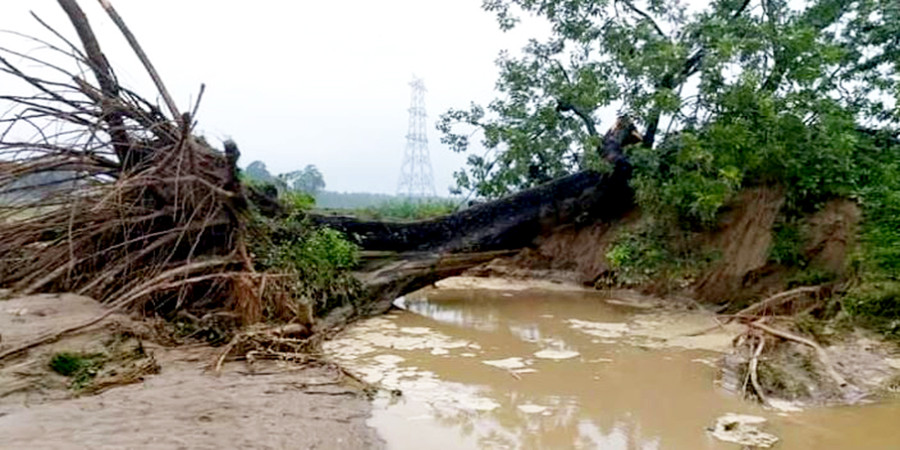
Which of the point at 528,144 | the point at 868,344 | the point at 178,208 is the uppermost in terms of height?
the point at 528,144

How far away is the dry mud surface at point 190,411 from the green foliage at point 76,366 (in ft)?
0.47

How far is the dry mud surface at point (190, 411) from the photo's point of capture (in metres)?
3.62

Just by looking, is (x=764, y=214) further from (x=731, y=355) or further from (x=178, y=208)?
(x=178, y=208)

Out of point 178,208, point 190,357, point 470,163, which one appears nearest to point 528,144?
point 470,163

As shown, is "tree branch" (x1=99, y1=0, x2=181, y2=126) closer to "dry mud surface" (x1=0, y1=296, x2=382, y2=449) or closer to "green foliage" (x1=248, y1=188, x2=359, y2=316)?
"green foliage" (x1=248, y1=188, x2=359, y2=316)

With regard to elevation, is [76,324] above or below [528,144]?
below

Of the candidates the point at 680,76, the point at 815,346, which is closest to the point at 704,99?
the point at 680,76

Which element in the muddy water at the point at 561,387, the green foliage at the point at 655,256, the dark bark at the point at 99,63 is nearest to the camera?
the muddy water at the point at 561,387

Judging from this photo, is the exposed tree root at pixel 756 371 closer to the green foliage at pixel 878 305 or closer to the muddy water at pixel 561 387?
the muddy water at pixel 561 387

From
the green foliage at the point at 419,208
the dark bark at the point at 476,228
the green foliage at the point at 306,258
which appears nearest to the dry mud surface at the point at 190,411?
the green foliage at the point at 306,258

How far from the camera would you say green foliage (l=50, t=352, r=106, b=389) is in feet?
15.6

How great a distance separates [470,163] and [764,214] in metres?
4.53

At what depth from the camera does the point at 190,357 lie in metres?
5.78

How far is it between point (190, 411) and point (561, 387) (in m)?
2.68
